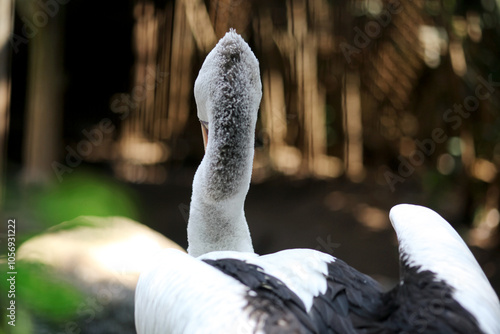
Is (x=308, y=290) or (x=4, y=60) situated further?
(x=4, y=60)

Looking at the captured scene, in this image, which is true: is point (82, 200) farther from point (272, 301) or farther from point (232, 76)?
point (272, 301)

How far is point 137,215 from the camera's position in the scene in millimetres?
3861

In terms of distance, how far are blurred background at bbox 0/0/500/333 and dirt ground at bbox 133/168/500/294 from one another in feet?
0.04

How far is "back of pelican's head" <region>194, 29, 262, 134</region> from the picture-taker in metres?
1.51

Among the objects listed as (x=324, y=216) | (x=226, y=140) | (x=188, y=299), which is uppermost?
(x=226, y=140)

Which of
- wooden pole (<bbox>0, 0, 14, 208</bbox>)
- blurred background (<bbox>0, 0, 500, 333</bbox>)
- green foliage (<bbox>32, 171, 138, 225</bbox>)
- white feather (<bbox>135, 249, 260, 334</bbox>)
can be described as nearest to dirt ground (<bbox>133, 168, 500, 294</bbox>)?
blurred background (<bbox>0, 0, 500, 333</bbox>)

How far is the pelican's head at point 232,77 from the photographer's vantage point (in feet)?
4.97

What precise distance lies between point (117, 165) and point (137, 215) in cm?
93

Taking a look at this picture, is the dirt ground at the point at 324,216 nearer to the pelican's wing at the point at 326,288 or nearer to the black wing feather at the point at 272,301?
the pelican's wing at the point at 326,288

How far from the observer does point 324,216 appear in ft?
13.3

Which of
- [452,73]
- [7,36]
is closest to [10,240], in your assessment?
[7,36]

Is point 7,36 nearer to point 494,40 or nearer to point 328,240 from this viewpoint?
point 328,240

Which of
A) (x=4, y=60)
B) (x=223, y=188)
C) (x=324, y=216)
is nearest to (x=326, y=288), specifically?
(x=223, y=188)

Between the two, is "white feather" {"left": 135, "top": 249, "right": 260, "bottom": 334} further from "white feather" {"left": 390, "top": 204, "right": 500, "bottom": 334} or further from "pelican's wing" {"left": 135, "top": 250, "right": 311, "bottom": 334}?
"white feather" {"left": 390, "top": 204, "right": 500, "bottom": 334}
